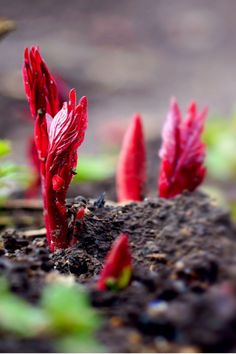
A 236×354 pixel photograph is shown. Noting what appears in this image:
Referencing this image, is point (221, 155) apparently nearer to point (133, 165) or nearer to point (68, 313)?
point (133, 165)

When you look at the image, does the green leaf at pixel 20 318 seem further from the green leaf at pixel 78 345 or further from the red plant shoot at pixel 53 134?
the red plant shoot at pixel 53 134

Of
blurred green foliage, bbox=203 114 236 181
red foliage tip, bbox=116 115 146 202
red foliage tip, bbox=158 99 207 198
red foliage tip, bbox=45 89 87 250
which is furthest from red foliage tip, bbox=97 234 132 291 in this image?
blurred green foliage, bbox=203 114 236 181

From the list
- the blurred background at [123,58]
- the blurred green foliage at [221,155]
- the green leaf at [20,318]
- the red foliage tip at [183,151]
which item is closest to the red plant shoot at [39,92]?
the red foliage tip at [183,151]

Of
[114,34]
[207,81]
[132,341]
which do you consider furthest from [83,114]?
[114,34]

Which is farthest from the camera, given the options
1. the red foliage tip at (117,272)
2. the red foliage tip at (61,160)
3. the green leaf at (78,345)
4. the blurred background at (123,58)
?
the blurred background at (123,58)

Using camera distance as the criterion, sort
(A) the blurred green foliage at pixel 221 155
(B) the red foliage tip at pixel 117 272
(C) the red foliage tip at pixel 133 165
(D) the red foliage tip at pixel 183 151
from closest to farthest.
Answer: (B) the red foliage tip at pixel 117 272 → (D) the red foliage tip at pixel 183 151 → (C) the red foliage tip at pixel 133 165 → (A) the blurred green foliage at pixel 221 155

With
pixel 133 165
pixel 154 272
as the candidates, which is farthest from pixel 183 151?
pixel 154 272
